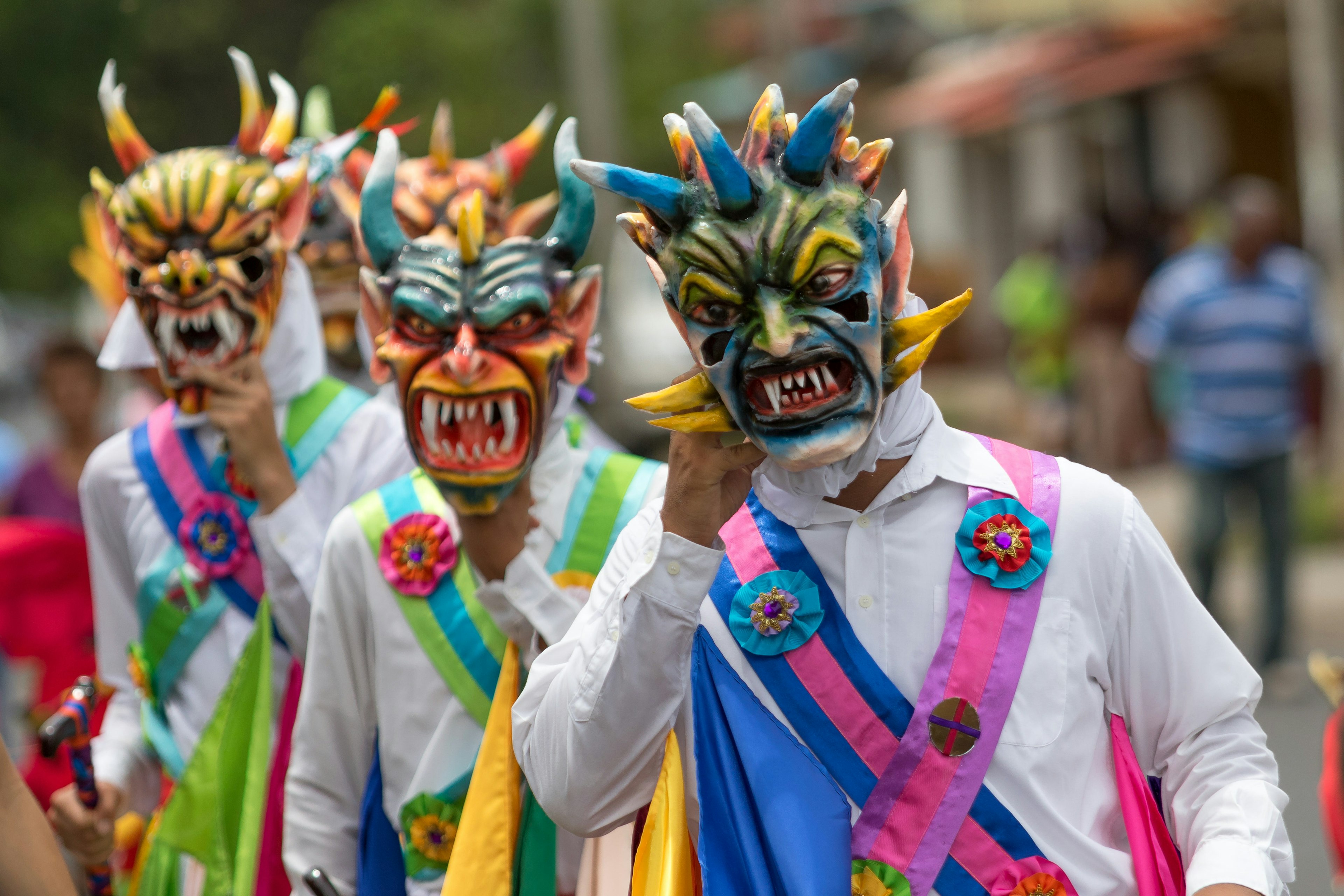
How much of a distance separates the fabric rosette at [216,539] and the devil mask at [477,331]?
0.77 meters

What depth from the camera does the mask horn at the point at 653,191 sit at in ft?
8.51

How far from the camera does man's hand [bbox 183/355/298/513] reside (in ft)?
13.4

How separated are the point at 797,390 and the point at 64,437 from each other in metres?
5.80

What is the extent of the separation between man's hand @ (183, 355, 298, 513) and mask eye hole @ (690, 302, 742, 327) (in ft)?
5.74

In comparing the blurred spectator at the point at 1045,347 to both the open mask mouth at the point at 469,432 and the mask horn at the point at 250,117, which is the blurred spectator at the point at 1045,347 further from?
the open mask mouth at the point at 469,432

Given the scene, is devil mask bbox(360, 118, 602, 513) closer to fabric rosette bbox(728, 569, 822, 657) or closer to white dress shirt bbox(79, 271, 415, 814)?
white dress shirt bbox(79, 271, 415, 814)

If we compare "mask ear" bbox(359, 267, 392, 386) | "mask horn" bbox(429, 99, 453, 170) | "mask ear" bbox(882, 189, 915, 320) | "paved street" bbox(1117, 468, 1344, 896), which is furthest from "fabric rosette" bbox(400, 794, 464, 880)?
"paved street" bbox(1117, 468, 1344, 896)

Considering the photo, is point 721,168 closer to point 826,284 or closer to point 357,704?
point 826,284

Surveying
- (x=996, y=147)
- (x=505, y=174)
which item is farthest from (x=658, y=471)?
(x=996, y=147)

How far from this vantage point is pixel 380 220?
3686 mm

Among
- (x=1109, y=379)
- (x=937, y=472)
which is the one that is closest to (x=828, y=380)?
(x=937, y=472)

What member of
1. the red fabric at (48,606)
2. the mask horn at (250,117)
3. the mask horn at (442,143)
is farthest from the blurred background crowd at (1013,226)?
the mask horn at (250,117)

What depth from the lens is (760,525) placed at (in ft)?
9.34

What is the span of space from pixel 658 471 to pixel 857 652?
1153mm
